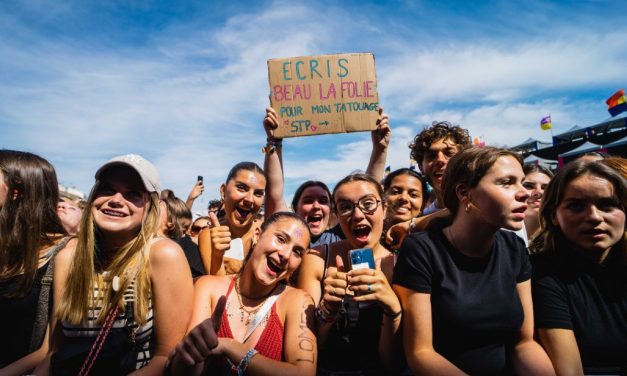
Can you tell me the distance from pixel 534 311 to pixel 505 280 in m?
0.35

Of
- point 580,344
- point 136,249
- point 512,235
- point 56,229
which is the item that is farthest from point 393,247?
point 56,229

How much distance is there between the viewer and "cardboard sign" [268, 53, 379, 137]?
359cm

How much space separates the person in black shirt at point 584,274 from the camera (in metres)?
2.06

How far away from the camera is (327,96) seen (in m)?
3.62

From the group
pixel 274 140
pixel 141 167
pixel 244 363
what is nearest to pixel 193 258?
pixel 141 167

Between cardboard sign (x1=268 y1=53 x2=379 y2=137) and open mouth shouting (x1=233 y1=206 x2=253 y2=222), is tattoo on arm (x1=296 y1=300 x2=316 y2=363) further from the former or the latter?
cardboard sign (x1=268 y1=53 x2=379 y2=137)

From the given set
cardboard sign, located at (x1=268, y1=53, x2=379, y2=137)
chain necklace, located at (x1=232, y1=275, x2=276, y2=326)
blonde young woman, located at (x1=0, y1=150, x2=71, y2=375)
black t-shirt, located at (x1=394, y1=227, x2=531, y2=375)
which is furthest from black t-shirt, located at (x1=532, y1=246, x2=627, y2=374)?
blonde young woman, located at (x1=0, y1=150, x2=71, y2=375)

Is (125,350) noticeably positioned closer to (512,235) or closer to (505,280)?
(505,280)

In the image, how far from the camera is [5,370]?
2166 millimetres

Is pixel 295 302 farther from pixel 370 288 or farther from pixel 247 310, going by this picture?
pixel 370 288

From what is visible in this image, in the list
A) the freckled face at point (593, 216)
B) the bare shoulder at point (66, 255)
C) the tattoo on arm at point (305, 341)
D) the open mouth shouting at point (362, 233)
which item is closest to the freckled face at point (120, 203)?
the bare shoulder at point (66, 255)

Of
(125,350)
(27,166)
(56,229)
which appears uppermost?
(27,166)

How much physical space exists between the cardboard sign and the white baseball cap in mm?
1544

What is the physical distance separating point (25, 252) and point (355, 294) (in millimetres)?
2173
